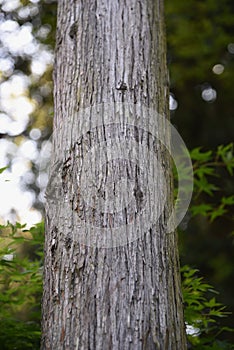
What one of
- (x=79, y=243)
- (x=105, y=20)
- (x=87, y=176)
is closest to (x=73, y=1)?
(x=105, y=20)

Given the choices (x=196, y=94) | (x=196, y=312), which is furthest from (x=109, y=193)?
(x=196, y=94)

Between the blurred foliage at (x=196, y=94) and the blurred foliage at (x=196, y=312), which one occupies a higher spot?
the blurred foliage at (x=196, y=94)

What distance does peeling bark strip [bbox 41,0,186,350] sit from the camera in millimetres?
1503

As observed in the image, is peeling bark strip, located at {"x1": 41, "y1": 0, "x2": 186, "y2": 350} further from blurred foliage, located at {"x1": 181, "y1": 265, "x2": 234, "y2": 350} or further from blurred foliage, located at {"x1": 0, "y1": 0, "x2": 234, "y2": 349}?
blurred foliage, located at {"x1": 0, "y1": 0, "x2": 234, "y2": 349}

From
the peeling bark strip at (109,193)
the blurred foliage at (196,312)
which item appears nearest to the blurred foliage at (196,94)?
the blurred foliage at (196,312)

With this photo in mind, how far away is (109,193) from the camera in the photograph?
164cm

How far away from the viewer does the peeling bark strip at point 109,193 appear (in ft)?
4.93

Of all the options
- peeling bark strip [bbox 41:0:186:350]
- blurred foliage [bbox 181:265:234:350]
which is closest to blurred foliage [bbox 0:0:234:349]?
blurred foliage [bbox 181:265:234:350]

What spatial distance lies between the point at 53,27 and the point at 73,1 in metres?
2.18

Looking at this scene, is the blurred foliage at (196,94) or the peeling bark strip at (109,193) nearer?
the peeling bark strip at (109,193)

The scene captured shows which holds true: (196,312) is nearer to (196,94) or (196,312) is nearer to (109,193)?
(109,193)

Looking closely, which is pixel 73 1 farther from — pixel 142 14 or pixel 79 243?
pixel 79 243

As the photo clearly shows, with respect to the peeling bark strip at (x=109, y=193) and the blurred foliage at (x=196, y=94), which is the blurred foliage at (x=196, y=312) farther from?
the blurred foliage at (x=196, y=94)

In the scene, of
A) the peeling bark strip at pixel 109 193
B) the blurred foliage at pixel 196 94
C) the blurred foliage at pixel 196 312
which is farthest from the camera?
the blurred foliage at pixel 196 94
